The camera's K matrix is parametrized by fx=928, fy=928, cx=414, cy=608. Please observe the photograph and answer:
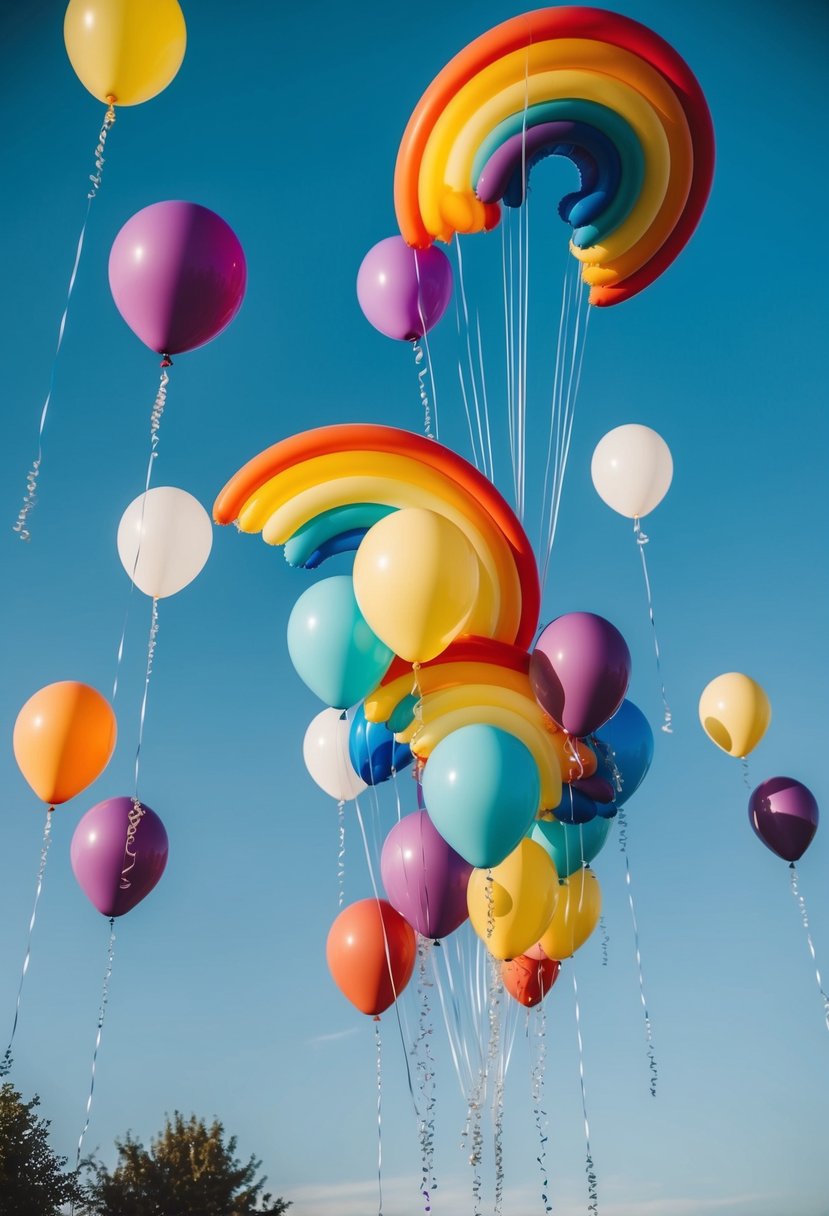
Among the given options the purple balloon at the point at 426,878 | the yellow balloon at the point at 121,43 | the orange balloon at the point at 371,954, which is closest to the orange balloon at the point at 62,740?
the orange balloon at the point at 371,954

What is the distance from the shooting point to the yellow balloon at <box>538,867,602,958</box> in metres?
6.35

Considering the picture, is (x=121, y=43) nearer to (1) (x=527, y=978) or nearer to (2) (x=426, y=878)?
(2) (x=426, y=878)

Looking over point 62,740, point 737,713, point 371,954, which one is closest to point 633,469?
point 737,713

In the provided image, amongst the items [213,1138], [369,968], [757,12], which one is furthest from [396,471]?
[213,1138]

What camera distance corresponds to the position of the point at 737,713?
813 centimetres

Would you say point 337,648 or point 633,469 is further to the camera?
point 633,469

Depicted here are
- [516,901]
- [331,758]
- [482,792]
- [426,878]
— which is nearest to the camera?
[482,792]

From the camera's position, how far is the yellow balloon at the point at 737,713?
8.14 metres

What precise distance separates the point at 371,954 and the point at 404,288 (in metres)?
4.57

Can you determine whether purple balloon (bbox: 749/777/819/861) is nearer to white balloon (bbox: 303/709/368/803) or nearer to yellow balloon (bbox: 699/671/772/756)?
yellow balloon (bbox: 699/671/772/756)

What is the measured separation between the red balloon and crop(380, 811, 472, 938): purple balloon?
1.12 metres

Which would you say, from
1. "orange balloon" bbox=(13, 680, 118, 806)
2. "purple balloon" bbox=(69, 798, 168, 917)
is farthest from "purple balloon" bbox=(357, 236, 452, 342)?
"purple balloon" bbox=(69, 798, 168, 917)

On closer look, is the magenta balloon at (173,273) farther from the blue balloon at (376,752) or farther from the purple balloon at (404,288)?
the blue balloon at (376,752)

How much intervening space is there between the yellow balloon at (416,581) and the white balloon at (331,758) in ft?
7.74
